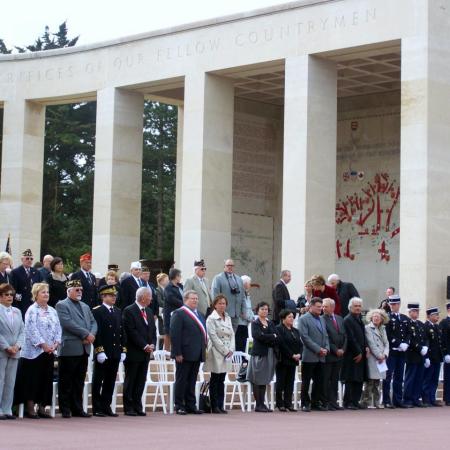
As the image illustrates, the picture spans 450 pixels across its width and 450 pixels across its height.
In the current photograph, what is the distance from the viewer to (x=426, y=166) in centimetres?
2467

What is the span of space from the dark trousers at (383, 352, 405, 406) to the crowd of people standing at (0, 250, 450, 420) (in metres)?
0.02

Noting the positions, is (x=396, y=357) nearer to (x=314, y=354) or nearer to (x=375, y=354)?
(x=375, y=354)

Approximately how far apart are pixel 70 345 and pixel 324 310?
5060 mm

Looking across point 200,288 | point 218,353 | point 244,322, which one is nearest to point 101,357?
point 218,353

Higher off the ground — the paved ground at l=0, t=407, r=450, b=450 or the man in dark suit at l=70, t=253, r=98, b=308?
the man in dark suit at l=70, t=253, r=98, b=308

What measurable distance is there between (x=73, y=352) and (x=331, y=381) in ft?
16.6

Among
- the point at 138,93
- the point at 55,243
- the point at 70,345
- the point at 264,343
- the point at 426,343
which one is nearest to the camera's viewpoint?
the point at 70,345

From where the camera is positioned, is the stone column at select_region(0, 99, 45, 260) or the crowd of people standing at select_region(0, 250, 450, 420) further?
the stone column at select_region(0, 99, 45, 260)

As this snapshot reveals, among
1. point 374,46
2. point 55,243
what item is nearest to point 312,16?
point 374,46

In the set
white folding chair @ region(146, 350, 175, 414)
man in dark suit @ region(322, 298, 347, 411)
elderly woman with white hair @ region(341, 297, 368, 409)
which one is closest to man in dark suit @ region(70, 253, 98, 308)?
white folding chair @ region(146, 350, 175, 414)

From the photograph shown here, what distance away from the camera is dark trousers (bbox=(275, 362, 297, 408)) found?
1770 centimetres

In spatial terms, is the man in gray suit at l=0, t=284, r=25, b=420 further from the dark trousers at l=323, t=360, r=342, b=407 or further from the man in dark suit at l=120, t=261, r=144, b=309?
the dark trousers at l=323, t=360, r=342, b=407

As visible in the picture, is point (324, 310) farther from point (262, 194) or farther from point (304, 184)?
point (262, 194)

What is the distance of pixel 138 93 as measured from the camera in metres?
31.5
